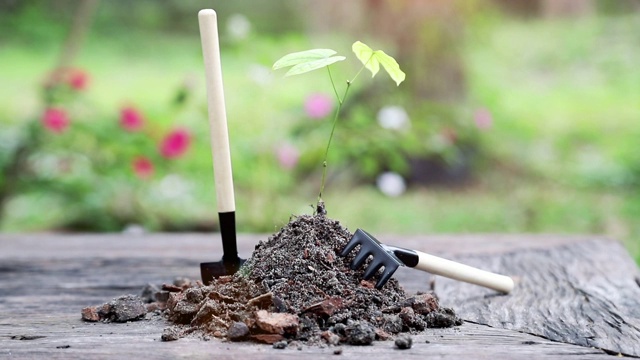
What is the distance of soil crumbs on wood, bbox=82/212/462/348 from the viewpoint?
1.15 m

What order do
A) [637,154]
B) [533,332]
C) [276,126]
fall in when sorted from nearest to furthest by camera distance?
[533,332] → [276,126] → [637,154]

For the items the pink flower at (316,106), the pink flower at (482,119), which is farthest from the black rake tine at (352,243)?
the pink flower at (482,119)

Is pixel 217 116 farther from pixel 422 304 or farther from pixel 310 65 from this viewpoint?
pixel 422 304

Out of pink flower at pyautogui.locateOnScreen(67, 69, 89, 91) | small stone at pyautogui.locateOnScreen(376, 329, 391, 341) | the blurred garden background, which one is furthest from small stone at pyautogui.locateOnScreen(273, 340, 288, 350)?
pink flower at pyautogui.locateOnScreen(67, 69, 89, 91)

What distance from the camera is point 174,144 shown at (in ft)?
11.1

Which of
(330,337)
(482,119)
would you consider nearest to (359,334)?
(330,337)

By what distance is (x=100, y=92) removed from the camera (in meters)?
6.05

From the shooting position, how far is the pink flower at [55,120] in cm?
324

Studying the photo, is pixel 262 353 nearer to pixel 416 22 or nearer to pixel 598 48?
pixel 416 22

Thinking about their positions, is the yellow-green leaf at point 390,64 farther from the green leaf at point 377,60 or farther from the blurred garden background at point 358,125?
the blurred garden background at point 358,125

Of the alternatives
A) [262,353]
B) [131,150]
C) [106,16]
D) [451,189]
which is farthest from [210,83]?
[106,16]

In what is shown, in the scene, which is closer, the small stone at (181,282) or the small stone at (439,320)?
the small stone at (439,320)

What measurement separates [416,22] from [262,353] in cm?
331

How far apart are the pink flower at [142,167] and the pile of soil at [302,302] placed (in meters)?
2.08
